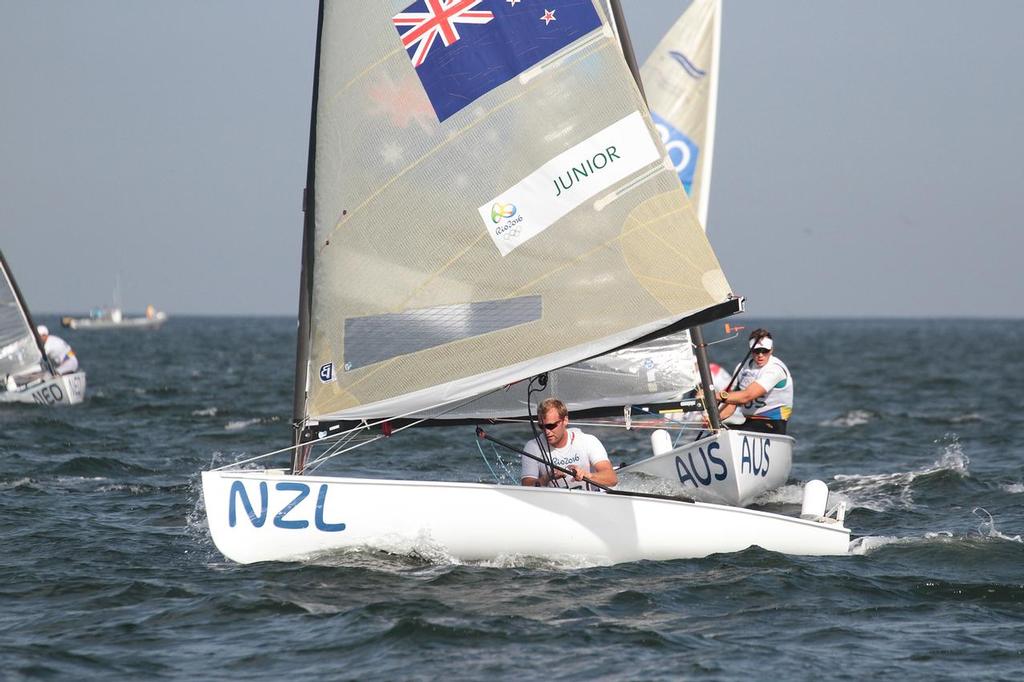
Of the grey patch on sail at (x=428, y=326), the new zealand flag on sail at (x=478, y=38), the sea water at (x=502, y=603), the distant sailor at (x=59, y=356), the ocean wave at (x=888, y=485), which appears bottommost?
the sea water at (x=502, y=603)

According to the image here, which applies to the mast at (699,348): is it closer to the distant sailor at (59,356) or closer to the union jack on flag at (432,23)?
the union jack on flag at (432,23)

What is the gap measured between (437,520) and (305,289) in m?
2.14

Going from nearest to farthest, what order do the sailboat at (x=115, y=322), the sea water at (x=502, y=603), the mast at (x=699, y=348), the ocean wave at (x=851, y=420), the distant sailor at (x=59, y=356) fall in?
the sea water at (x=502, y=603) → the mast at (x=699, y=348) → the ocean wave at (x=851, y=420) → the distant sailor at (x=59, y=356) → the sailboat at (x=115, y=322)

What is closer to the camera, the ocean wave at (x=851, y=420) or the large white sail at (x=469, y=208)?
the large white sail at (x=469, y=208)

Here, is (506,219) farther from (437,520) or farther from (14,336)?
(14,336)

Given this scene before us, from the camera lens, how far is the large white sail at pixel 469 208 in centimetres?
1048

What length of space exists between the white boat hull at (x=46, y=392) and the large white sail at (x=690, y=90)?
12.5 metres

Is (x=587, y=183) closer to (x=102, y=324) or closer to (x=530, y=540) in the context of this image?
(x=530, y=540)

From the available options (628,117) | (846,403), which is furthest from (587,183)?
(846,403)

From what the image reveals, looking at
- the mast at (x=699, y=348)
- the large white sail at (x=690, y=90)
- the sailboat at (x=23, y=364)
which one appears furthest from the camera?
the sailboat at (x=23, y=364)

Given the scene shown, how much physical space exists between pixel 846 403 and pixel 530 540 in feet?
70.1

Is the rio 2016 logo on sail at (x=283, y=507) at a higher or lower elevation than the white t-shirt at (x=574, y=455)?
lower

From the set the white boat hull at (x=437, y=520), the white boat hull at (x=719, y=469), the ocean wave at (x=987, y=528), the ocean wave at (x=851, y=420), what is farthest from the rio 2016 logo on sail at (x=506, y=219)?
the ocean wave at (x=851, y=420)

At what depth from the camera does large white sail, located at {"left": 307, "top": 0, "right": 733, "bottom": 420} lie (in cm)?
1048
